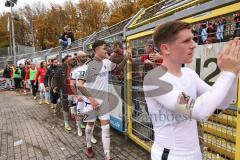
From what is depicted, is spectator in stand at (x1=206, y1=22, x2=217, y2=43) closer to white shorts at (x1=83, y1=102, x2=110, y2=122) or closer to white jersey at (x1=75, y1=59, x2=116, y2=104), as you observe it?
white jersey at (x1=75, y1=59, x2=116, y2=104)

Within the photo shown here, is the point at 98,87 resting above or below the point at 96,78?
below

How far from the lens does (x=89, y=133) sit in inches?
197

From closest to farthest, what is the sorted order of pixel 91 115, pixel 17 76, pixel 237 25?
pixel 237 25, pixel 91 115, pixel 17 76

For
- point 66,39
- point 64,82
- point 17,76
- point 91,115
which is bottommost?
point 91,115

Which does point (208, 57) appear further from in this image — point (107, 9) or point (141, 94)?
point (107, 9)

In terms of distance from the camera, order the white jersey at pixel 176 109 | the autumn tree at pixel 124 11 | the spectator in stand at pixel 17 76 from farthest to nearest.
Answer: the autumn tree at pixel 124 11, the spectator in stand at pixel 17 76, the white jersey at pixel 176 109

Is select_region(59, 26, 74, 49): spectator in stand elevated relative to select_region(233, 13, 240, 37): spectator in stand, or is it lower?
elevated

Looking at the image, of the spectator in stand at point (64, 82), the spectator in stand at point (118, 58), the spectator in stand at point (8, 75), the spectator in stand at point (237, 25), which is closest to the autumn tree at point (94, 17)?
the spectator in stand at point (8, 75)

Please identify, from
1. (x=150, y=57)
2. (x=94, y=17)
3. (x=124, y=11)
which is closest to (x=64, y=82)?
(x=150, y=57)

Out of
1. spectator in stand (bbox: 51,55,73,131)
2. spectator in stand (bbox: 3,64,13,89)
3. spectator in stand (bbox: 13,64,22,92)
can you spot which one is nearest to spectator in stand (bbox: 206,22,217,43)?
spectator in stand (bbox: 51,55,73,131)

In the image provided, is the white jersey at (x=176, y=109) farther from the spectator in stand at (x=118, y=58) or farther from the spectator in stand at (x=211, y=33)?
the spectator in stand at (x=118, y=58)

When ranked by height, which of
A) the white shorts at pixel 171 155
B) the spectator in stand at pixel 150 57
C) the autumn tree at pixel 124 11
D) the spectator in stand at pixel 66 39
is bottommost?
the white shorts at pixel 171 155

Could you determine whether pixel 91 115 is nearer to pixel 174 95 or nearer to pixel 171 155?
pixel 171 155

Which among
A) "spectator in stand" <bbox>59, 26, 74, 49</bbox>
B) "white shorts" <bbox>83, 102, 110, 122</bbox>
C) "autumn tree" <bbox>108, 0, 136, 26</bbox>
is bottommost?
"white shorts" <bbox>83, 102, 110, 122</bbox>
